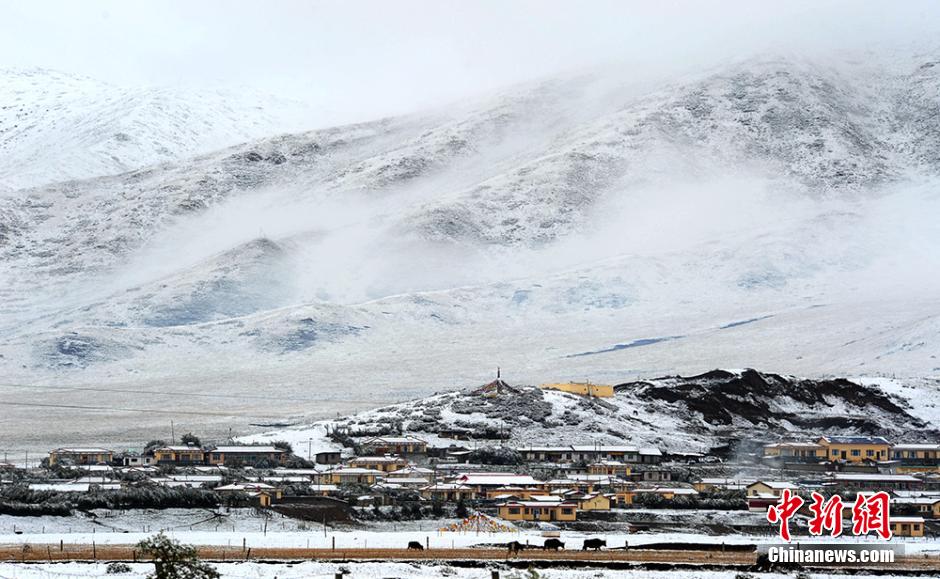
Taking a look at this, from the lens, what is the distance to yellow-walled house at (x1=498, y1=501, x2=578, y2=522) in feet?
228

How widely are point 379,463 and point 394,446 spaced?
6.71m

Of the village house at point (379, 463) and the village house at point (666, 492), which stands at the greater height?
the village house at point (379, 463)

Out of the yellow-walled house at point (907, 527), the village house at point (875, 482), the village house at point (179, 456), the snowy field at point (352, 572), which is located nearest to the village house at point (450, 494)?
the yellow-walled house at point (907, 527)

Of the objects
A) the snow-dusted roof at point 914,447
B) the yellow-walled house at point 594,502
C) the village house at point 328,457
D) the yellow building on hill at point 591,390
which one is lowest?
the yellow-walled house at point 594,502

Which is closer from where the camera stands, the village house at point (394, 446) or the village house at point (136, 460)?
the village house at point (136, 460)

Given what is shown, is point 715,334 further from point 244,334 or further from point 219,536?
point 219,536

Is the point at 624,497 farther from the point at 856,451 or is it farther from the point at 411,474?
the point at 856,451

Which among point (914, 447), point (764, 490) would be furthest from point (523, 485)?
point (914, 447)

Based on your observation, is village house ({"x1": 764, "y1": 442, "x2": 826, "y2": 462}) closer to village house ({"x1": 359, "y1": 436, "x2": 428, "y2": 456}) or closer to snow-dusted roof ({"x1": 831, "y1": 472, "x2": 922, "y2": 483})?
snow-dusted roof ({"x1": 831, "y1": 472, "x2": 922, "y2": 483})

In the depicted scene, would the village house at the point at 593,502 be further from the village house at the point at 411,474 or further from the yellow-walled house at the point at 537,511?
the village house at the point at 411,474

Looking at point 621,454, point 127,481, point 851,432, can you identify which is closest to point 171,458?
point 127,481

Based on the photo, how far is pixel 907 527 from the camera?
66.8 metres

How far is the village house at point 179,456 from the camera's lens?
91.3m

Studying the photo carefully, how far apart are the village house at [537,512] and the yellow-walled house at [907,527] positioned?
41.2 ft
